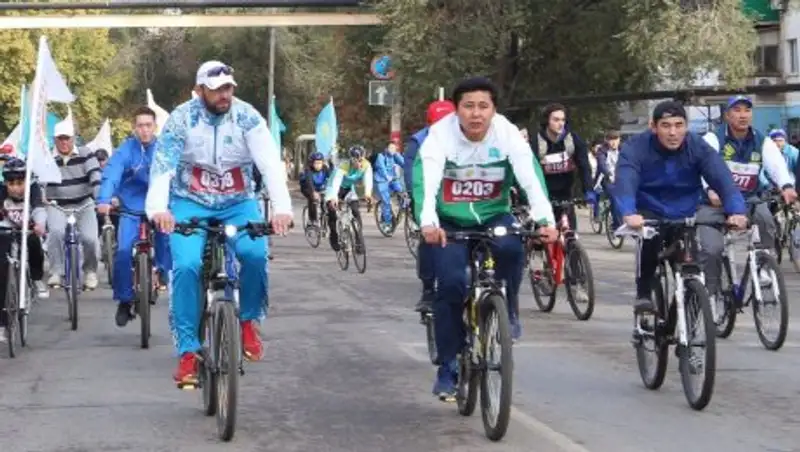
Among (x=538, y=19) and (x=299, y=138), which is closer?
(x=538, y=19)

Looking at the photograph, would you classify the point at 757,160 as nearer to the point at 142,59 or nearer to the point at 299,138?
the point at 299,138

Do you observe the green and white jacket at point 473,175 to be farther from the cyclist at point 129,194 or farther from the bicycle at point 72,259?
the bicycle at point 72,259

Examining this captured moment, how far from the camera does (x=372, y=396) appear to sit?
9.55 meters

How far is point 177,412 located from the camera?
903 cm

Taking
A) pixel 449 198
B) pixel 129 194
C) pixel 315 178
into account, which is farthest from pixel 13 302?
pixel 315 178

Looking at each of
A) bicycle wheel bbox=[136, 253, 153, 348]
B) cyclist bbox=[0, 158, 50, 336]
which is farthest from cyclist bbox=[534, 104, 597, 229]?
cyclist bbox=[0, 158, 50, 336]

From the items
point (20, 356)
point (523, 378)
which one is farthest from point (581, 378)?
point (20, 356)

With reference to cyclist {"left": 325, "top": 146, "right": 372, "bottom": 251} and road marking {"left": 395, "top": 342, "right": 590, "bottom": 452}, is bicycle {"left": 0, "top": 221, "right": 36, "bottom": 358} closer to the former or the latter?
road marking {"left": 395, "top": 342, "right": 590, "bottom": 452}

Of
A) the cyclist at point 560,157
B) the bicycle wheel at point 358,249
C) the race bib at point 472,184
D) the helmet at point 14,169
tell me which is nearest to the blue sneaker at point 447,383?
the race bib at point 472,184

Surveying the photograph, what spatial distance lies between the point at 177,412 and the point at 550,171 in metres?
6.41

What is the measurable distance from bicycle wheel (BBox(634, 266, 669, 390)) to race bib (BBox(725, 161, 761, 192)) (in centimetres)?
304

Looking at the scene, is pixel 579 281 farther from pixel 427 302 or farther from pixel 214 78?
pixel 214 78

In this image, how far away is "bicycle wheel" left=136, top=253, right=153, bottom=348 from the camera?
1220 centimetres

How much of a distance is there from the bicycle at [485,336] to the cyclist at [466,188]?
6 centimetres
